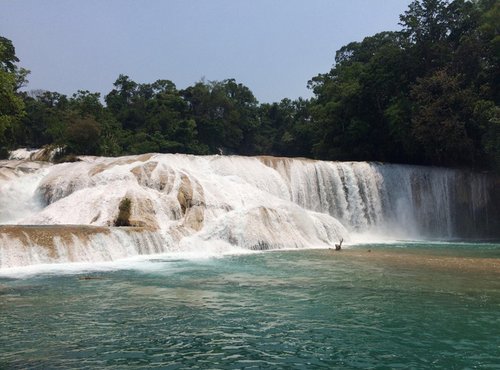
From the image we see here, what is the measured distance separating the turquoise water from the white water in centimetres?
346

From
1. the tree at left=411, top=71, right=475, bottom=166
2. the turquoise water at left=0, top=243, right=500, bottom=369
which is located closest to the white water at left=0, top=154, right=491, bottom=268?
the tree at left=411, top=71, right=475, bottom=166

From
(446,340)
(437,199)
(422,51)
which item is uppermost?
(422,51)

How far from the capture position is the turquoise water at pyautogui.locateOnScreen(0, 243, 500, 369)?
23.8 ft

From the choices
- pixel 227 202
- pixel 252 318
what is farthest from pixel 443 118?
pixel 252 318

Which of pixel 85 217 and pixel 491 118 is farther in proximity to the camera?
pixel 491 118

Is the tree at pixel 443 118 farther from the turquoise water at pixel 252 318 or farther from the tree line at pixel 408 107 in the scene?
the turquoise water at pixel 252 318

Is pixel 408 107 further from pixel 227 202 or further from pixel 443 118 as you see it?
pixel 227 202

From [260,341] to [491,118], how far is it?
24849 millimetres

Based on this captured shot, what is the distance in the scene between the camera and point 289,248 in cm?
2148

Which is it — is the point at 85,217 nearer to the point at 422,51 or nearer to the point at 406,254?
the point at 406,254

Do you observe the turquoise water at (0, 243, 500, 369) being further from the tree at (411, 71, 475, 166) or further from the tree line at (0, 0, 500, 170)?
the tree at (411, 71, 475, 166)

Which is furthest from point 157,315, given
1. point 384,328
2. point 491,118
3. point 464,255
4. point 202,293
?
point 491,118

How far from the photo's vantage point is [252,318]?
9.32 metres

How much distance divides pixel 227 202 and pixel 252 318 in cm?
1432
